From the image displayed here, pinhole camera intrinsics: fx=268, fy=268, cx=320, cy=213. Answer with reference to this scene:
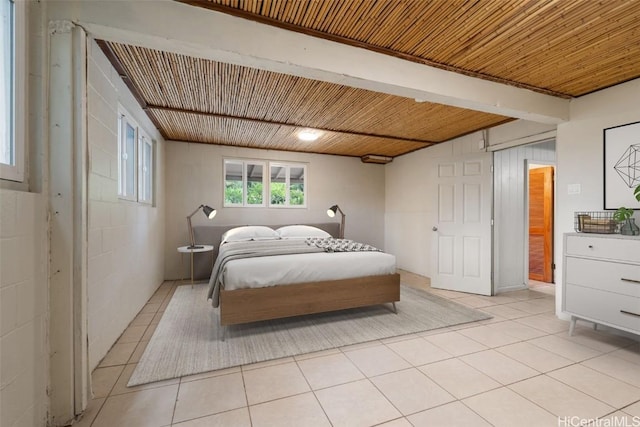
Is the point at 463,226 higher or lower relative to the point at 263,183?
lower

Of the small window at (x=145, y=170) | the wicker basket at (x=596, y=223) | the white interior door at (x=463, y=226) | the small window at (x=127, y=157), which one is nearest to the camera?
the wicker basket at (x=596, y=223)

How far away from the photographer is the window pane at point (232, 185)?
4.70 meters

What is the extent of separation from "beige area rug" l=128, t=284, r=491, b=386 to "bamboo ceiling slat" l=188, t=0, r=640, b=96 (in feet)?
7.67

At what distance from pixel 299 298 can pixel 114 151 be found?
198 centimetres

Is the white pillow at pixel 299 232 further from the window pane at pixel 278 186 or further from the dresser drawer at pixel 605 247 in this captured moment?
the dresser drawer at pixel 605 247

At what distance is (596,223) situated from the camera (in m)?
2.36

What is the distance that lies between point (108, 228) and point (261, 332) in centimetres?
154

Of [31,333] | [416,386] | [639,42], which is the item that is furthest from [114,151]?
[639,42]

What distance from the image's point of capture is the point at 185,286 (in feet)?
13.1

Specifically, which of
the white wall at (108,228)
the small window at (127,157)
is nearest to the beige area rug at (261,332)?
the white wall at (108,228)

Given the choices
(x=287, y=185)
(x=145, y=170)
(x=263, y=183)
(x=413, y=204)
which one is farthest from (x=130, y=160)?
(x=413, y=204)

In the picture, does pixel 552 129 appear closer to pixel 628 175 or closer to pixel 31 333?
Result: pixel 628 175

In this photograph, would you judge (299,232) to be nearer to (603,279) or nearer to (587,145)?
(603,279)

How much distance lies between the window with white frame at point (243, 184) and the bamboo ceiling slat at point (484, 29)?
3.30 metres
